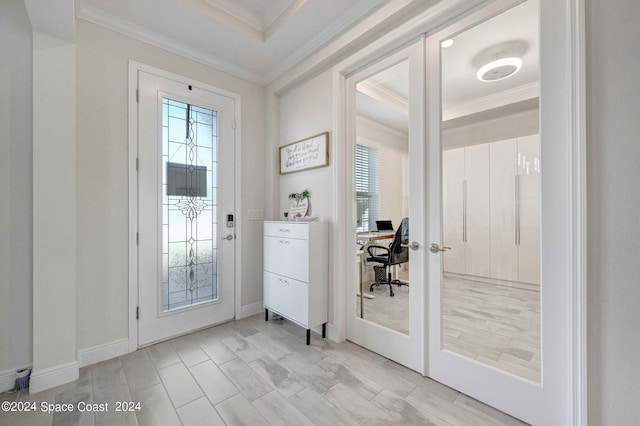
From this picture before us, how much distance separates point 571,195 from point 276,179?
255 centimetres

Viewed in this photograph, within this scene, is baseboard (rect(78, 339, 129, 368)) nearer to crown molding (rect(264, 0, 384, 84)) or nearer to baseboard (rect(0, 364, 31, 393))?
baseboard (rect(0, 364, 31, 393))

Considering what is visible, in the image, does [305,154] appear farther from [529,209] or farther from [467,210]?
[529,209]

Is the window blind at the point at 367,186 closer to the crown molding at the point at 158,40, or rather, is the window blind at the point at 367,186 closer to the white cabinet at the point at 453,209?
the white cabinet at the point at 453,209

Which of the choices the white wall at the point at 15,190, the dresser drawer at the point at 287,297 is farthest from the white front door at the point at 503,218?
the white wall at the point at 15,190

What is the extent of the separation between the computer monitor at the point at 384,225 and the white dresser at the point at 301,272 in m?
0.48

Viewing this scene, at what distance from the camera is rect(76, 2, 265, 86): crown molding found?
80.8 inches

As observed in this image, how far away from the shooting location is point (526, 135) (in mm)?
1501

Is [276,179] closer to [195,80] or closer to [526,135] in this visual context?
[195,80]

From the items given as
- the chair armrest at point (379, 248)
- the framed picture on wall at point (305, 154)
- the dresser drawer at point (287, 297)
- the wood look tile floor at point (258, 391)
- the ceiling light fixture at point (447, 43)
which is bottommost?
the wood look tile floor at point (258, 391)

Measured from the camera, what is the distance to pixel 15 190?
5.83 ft

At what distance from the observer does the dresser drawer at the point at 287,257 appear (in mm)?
2346

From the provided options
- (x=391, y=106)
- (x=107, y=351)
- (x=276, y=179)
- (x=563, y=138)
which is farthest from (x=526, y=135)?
(x=107, y=351)

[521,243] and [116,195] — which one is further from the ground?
[116,195]

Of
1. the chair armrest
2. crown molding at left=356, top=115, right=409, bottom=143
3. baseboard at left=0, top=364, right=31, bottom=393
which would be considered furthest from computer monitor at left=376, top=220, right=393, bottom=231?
baseboard at left=0, top=364, right=31, bottom=393
